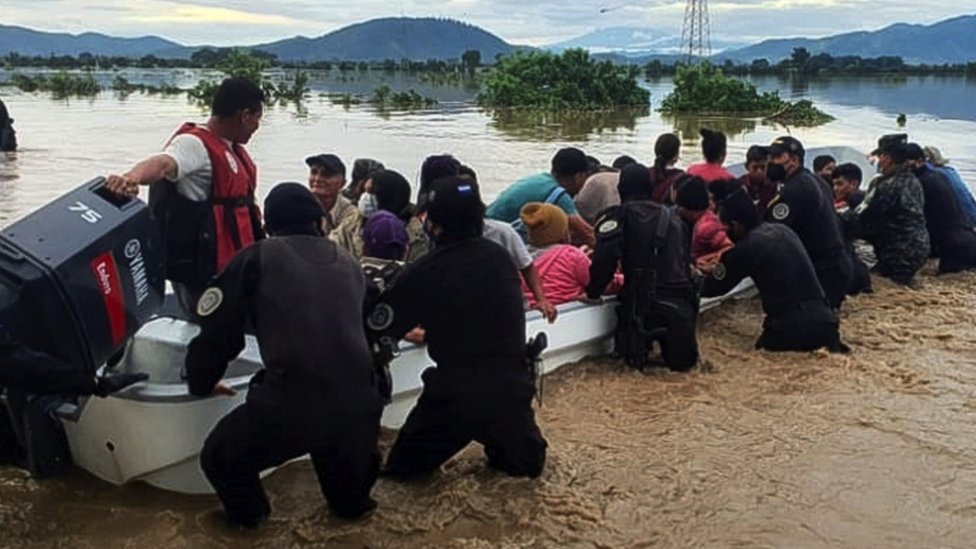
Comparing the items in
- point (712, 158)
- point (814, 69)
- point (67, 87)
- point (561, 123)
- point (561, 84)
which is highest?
point (814, 69)

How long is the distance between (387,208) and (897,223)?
4.93 m

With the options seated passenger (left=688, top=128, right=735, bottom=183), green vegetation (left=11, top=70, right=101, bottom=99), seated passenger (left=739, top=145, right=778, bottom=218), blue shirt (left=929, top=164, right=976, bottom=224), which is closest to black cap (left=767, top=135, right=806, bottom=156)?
seated passenger (left=688, top=128, right=735, bottom=183)

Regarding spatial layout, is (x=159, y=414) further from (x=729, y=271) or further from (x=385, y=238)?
(x=729, y=271)

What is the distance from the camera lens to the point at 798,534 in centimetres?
369

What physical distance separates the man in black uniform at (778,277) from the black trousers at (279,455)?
2994 mm

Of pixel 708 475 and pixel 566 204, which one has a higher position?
pixel 566 204

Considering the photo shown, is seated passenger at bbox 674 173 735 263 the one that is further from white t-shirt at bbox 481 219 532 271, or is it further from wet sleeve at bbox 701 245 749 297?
white t-shirt at bbox 481 219 532 271

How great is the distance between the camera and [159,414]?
141 inches

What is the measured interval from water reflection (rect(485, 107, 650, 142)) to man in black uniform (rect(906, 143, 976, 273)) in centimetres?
1376

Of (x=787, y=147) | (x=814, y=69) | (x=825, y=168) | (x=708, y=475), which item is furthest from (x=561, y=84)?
(x=814, y=69)

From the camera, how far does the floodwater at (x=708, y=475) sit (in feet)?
11.9

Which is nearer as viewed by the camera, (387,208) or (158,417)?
(158,417)

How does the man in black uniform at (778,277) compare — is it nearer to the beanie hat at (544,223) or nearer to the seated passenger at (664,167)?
the seated passenger at (664,167)

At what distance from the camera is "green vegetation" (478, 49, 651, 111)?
105 ft
